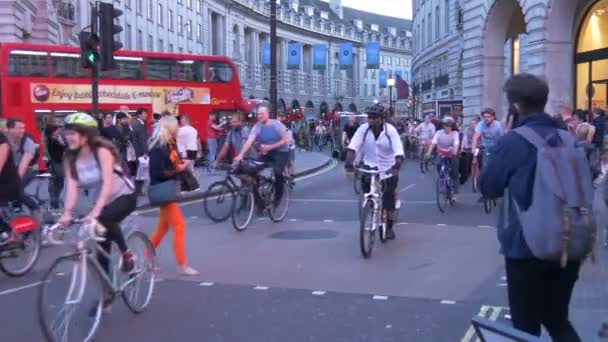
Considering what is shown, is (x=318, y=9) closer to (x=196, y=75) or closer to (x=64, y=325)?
(x=196, y=75)

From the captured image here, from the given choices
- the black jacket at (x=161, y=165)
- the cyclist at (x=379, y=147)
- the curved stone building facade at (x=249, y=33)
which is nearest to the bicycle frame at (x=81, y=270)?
the black jacket at (x=161, y=165)

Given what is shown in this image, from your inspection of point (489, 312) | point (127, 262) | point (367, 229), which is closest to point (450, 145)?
point (367, 229)

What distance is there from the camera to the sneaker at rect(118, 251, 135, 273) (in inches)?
237

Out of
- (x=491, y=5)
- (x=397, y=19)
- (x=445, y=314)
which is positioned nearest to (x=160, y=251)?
(x=445, y=314)

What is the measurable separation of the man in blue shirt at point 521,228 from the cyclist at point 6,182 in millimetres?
5530

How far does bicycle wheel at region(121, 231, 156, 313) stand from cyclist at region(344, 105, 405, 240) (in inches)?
141

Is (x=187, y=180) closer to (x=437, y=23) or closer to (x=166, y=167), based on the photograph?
(x=166, y=167)

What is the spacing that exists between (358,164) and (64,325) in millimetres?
5185

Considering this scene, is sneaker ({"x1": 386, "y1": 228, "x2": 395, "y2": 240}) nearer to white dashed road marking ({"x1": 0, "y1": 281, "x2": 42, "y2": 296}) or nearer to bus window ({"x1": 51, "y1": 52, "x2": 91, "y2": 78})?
white dashed road marking ({"x1": 0, "y1": 281, "x2": 42, "y2": 296})

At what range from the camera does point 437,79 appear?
51719mm

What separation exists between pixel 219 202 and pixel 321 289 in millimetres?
5079

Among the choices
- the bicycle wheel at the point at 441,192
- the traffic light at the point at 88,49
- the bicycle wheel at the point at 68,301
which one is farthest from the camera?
the bicycle wheel at the point at 441,192

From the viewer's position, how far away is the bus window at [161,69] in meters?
27.2

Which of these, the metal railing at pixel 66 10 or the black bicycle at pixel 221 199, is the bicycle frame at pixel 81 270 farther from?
the metal railing at pixel 66 10
